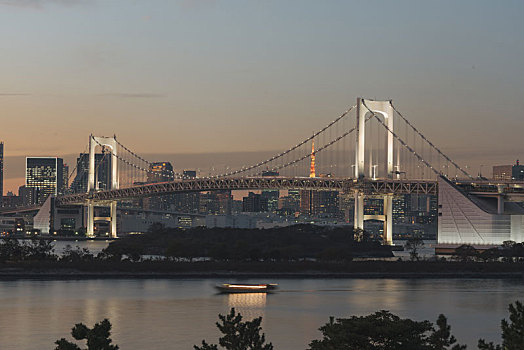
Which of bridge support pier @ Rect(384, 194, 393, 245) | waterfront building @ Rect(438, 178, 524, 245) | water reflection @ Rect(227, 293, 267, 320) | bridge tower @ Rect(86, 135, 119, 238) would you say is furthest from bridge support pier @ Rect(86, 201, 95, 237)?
water reflection @ Rect(227, 293, 267, 320)

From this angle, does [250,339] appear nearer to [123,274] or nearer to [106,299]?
[106,299]

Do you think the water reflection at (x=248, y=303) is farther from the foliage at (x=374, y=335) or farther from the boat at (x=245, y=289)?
the foliage at (x=374, y=335)

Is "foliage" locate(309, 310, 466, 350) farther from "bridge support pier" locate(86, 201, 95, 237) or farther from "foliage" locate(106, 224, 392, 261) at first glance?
"bridge support pier" locate(86, 201, 95, 237)

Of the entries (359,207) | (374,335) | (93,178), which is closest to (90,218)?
(93,178)

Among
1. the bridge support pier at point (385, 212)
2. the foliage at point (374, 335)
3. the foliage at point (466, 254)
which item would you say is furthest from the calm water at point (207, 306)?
the bridge support pier at point (385, 212)

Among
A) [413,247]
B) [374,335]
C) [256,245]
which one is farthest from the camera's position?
[413,247]

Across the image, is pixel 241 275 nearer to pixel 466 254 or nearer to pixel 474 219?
pixel 466 254

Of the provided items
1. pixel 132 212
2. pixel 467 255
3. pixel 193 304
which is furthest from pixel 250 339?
pixel 132 212
